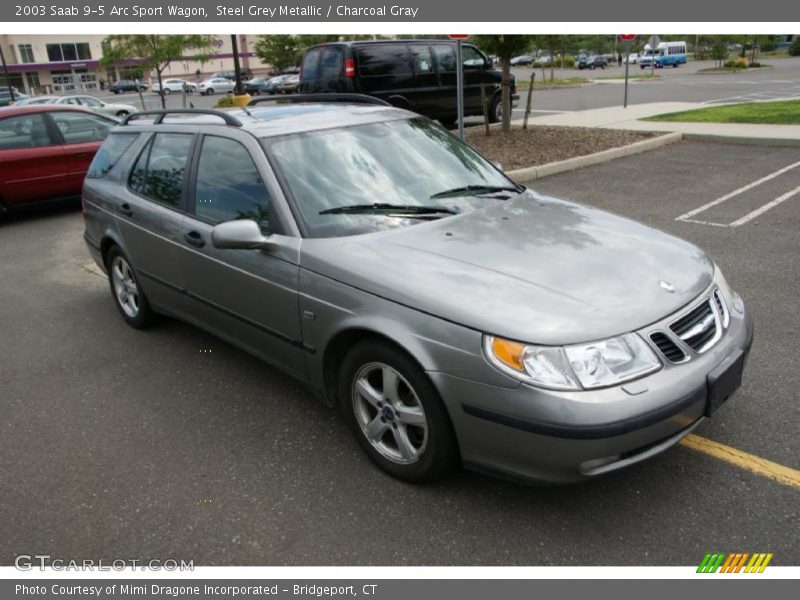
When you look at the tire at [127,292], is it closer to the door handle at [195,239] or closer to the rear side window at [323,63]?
the door handle at [195,239]

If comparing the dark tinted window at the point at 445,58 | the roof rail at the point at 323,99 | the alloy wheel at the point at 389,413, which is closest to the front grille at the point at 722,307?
the alloy wheel at the point at 389,413

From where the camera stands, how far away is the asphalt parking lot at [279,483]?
278 centimetres

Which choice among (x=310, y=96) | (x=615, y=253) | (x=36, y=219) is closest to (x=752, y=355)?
(x=615, y=253)

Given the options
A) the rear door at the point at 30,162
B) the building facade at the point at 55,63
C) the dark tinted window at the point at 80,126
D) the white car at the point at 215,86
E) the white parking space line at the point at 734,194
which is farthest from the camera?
the building facade at the point at 55,63

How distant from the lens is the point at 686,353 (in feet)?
9.19

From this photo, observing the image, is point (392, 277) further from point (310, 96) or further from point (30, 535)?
point (310, 96)

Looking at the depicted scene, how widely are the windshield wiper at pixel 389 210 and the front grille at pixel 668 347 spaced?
1343 mm

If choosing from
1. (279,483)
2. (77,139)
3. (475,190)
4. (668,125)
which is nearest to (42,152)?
(77,139)

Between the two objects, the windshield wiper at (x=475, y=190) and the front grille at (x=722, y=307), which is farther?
the windshield wiper at (x=475, y=190)

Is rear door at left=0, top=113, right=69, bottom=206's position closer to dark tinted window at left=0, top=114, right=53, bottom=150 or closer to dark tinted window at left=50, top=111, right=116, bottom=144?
dark tinted window at left=0, top=114, right=53, bottom=150

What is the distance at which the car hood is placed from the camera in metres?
Result: 2.71

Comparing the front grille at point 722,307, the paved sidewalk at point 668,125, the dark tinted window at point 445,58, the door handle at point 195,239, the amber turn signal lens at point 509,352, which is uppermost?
the dark tinted window at point 445,58

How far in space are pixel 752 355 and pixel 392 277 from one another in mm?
2486

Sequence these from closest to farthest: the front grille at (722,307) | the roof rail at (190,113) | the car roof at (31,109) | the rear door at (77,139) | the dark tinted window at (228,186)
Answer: the front grille at (722,307), the dark tinted window at (228,186), the roof rail at (190,113), the car roof at (31,109), the rear door at (77,139)
